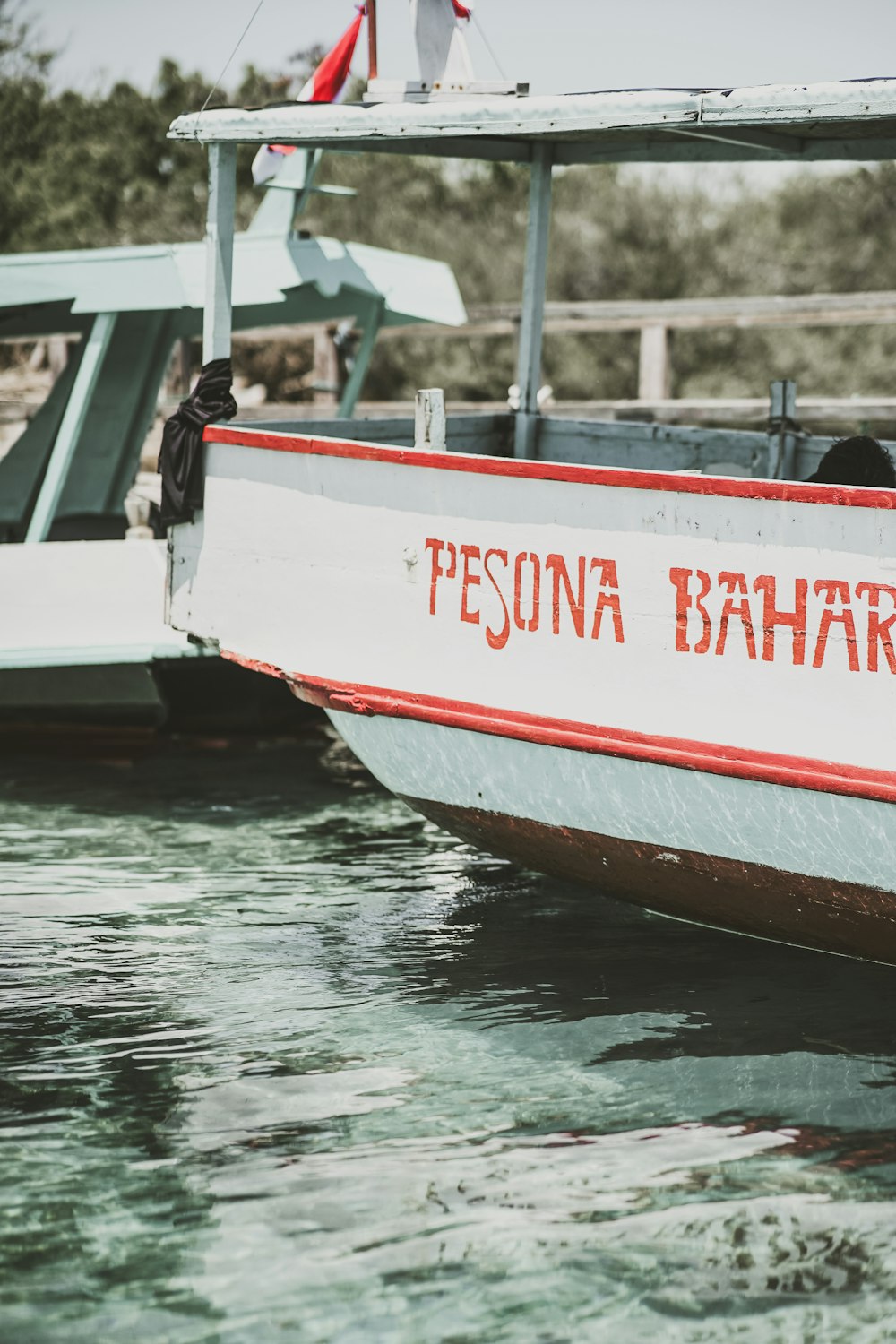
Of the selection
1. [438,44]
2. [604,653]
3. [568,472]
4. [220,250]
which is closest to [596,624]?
[604,653]

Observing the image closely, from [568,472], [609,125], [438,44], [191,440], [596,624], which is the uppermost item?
[438,44]

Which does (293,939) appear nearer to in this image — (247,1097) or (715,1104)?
(247,1097)

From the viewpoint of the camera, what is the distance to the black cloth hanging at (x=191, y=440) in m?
6.40

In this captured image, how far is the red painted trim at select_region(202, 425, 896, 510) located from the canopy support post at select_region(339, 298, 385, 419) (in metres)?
3.63

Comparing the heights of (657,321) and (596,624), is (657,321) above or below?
above

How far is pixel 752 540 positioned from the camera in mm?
4875

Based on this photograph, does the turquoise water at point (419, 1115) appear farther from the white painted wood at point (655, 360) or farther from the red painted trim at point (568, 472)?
the white painted wood at point (655, 360)

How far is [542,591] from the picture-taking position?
5398 mm

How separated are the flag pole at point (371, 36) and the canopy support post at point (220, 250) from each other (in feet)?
1.94

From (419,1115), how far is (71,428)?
5.27m

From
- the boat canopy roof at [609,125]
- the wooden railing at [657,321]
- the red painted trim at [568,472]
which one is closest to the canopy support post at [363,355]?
the wooden railing at [657,321]

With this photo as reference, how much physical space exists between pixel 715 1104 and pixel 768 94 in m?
2.94

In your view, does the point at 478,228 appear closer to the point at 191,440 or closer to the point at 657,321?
the point at 657,321

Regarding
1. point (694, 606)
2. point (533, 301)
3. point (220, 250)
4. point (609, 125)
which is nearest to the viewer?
point (694, 606)
